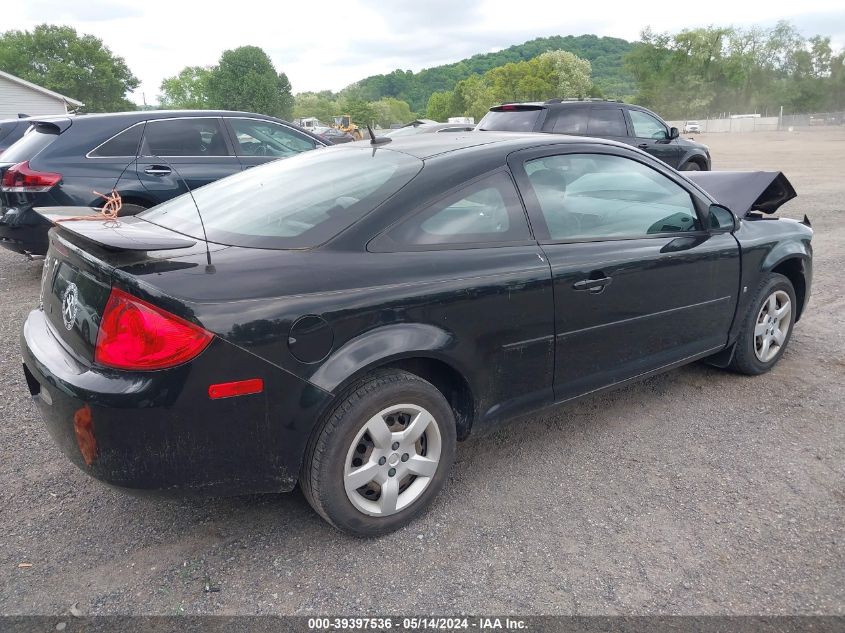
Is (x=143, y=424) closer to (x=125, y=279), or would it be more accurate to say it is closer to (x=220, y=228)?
(x=125, y=279)

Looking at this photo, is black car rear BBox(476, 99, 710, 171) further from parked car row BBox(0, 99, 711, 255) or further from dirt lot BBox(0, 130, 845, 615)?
dirt lot BBox(0, 130, 845, 615)

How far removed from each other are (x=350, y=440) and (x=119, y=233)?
3.76ft

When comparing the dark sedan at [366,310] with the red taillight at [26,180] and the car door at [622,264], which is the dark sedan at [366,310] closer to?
the car door at [622,264]

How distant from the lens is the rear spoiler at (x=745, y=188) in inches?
174

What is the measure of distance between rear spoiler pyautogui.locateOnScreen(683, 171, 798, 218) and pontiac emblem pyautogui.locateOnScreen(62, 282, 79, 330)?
3.75 m

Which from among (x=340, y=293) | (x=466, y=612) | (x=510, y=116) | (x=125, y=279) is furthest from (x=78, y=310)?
(x=510, y=116)

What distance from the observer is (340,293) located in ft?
7.91

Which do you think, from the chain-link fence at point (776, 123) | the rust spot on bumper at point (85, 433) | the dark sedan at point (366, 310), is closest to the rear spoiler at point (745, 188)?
the dark sedan at point (366, 310)

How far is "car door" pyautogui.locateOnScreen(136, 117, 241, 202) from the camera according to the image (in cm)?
643

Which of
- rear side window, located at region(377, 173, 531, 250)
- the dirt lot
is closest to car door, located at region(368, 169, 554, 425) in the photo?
rear side window, located at region(377, 173, 531, 250)

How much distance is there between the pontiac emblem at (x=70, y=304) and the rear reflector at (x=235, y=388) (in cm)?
67

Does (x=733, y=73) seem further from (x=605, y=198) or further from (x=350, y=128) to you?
(x=605, y=198)

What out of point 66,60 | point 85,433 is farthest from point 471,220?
point 66,60

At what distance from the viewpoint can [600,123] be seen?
10.8m
